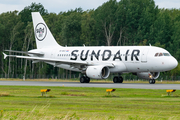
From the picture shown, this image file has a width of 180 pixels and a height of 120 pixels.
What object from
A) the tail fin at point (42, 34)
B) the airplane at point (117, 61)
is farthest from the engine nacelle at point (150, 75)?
the tail fin at point (42, 34)

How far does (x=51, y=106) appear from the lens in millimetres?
20156

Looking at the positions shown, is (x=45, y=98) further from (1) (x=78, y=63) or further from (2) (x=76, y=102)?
(1) (x=78, y=63)

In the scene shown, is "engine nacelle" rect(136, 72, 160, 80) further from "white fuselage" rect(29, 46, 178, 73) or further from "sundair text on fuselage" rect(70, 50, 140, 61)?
"sundair text on fuselage" rect(70, 50, 140, 61)

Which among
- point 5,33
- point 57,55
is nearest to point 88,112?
point 57,55

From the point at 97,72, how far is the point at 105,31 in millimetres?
57920

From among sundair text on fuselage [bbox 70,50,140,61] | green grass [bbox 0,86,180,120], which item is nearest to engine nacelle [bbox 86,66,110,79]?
sundair text on fuselage [bbox 70,50,140,61]

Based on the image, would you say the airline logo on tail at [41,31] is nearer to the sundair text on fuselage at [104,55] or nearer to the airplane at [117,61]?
the airplane at [117,61]

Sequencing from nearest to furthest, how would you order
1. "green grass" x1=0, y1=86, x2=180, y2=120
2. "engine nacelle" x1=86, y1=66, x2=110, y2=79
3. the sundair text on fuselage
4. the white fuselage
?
"green grass" x1=0, y1=86, x2=180, y2=120, the white fuselage, "engine nacelle" x1=86, y1=66, x2=110, y2=79, the sundair text on fuselage

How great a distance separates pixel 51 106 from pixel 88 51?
98.6 ft

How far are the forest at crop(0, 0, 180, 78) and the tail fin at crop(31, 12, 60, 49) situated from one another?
37080 mm

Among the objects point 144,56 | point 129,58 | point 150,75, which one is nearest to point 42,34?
point 129,58

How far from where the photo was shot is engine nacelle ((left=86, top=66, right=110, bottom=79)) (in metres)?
44.8

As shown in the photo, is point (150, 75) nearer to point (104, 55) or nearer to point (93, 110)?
point (104, 55)

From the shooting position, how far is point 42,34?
56844mm
